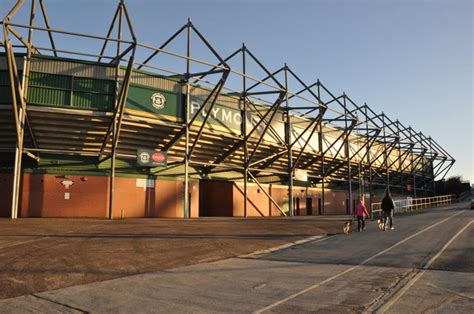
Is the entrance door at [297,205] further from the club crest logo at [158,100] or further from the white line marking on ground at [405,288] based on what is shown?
the white line marking on ground at [405,288]

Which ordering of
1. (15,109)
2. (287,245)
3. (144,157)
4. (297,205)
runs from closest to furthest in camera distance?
(287,245), (15,109), (144,157), (297,205)

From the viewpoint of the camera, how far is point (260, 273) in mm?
7629

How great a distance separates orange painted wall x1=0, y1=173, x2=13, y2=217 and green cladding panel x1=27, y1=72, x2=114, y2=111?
518 cm

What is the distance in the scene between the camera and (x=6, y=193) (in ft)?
74.2

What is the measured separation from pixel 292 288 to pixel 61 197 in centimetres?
2077

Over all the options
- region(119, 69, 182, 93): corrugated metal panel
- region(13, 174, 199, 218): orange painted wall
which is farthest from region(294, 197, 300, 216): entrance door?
region(119, 69, 182, 93): corrugated metal panel

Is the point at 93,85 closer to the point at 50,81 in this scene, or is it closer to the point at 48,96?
the point at 50,81

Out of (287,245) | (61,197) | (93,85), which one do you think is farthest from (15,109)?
(287,245)

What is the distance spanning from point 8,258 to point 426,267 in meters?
9.22

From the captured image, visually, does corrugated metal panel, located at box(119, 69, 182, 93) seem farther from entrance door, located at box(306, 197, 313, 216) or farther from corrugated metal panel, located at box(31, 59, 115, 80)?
entrance door, located at box(306, 197, 313, 216)

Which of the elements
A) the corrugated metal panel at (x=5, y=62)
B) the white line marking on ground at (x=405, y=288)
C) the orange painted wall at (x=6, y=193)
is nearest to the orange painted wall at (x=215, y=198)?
the orange painted wall at (x=6, y=193)

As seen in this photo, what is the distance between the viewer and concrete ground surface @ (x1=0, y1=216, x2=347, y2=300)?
270 inches

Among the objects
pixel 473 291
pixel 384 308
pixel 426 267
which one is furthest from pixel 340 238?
pixel 384 308

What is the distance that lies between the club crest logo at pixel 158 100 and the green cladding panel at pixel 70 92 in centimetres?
274
